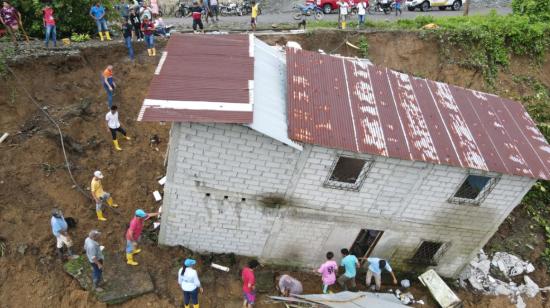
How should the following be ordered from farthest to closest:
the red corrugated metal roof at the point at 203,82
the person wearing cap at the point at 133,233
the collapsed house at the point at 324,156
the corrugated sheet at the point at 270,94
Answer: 1. the person wearing cap at the point at 133,233
2. the collapsed house at the point at 324,156
3. the corrugated sheet at the point at 270,94
4. the red corrugated metal roof at the point at 203,82

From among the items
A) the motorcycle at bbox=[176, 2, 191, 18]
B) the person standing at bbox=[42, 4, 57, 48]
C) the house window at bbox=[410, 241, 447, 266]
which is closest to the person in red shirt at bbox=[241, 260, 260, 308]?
the house window at bbox=[410, 241, 447, 266]

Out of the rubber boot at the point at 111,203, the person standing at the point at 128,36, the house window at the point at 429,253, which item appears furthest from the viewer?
the person standing at the point at 128,36

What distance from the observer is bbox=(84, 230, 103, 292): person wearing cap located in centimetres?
786

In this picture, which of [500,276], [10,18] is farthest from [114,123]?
[500,276]

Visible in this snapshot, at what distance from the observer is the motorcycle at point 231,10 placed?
24797 millimetres

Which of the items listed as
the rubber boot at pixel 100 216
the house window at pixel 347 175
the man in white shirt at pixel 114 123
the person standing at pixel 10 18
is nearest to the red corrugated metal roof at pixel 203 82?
the house window at pixel 347 175

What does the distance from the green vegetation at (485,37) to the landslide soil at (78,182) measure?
8246 millimetres

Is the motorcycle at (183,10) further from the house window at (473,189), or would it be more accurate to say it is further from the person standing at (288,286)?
the house window at (473,189)

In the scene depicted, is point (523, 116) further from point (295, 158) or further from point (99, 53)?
point (99, 53)

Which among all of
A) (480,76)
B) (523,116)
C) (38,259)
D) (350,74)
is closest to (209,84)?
(350,74)

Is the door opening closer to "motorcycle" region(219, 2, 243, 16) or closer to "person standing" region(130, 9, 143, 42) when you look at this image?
"person standing" region(130, 9, 143, 42)

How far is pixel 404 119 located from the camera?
893cm

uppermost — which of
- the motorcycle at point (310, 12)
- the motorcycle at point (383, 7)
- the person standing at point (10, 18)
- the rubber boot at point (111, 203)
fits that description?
the motorcycle at point (383, 7)

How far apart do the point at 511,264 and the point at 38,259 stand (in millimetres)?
13821
